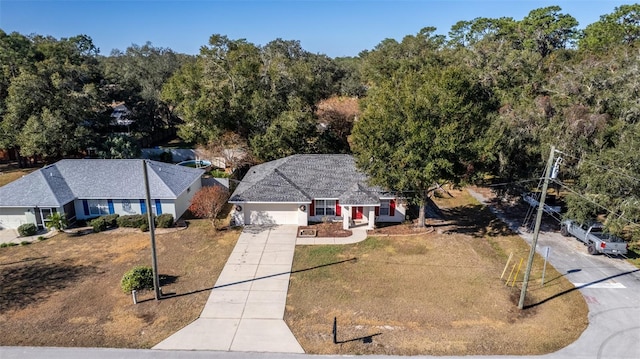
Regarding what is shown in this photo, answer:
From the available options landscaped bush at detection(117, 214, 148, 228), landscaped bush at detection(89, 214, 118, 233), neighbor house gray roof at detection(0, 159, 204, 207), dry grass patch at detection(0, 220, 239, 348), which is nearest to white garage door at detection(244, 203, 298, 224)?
dry grass patch at detection(0, 220, 239, 348)

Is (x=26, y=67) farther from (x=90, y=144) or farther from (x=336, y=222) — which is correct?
(x=336, y=222)

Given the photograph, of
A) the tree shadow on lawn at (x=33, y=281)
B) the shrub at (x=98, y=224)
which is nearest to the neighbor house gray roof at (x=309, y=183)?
the shrub at (x=98, y=224)

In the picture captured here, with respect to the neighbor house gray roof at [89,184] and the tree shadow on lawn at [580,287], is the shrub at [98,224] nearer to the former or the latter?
the neighbor house gray roof at [89,184]

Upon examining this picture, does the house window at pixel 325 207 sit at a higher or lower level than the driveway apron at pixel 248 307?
higher

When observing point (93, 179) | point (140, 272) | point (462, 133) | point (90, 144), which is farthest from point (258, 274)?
point (90, 144)

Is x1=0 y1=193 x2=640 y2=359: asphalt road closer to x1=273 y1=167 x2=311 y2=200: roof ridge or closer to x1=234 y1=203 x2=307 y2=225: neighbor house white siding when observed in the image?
x1=234 y1=203 x2=307 y2=225: neighbor house white siding

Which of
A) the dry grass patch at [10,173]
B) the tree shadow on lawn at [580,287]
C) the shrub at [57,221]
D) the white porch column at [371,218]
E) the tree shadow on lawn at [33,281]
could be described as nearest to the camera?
the tree shadow on lawn at [580,287]
